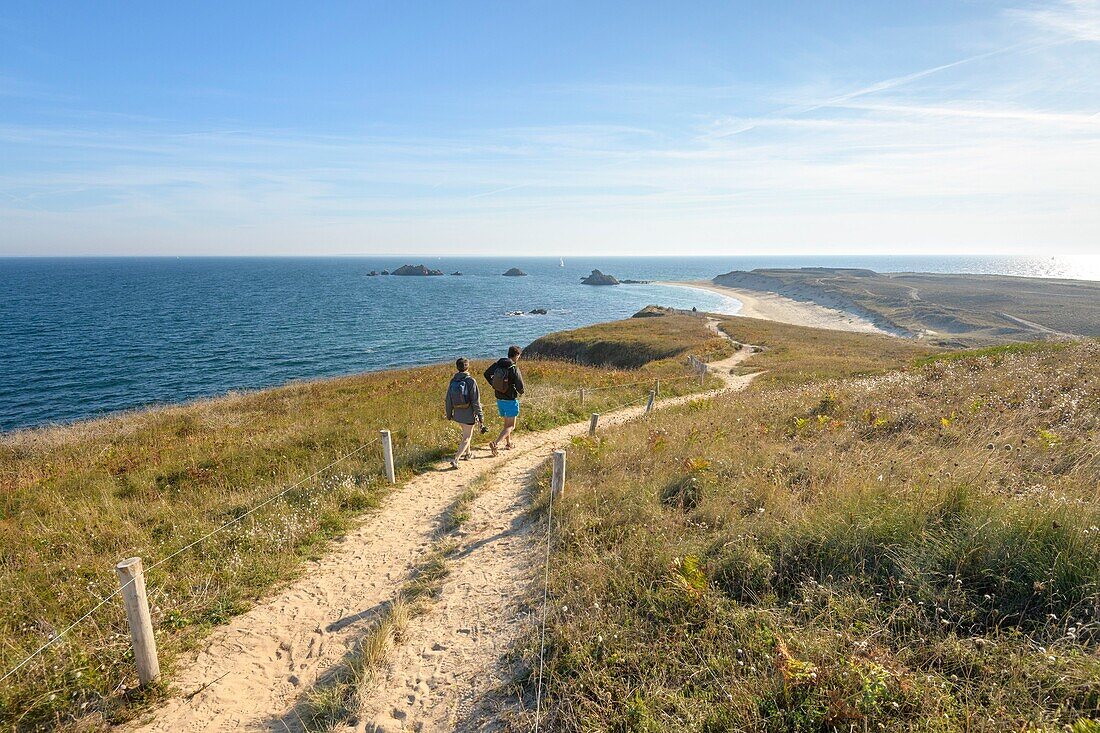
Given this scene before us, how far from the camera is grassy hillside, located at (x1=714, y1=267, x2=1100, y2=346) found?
72438 millimetres

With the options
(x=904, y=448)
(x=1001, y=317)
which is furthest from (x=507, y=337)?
(x=1001, y=317)

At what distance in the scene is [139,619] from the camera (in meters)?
5.15

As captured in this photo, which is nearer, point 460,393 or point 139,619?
point 139,619

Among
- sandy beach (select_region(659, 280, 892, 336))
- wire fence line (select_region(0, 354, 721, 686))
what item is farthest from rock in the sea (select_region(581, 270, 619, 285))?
wire fence line (select_region(0, 354, 721, 686))

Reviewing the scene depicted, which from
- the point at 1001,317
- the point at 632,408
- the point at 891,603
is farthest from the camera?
the point at 1001,317

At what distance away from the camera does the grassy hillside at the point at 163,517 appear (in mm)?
5285

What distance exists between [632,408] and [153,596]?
1591 cm

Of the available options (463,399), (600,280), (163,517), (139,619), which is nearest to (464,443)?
(463,399)

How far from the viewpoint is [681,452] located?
9.72 meters

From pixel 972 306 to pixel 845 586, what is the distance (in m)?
124

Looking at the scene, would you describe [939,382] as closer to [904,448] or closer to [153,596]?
[904,448]

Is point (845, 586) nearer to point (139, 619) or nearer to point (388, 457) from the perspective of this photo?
point (139, 619)

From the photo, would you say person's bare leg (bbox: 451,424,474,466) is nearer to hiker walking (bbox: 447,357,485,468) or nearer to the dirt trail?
hiker walking (bbox: 447,357,485,468)

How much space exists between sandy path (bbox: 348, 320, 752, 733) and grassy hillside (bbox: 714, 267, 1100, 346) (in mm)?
75725
